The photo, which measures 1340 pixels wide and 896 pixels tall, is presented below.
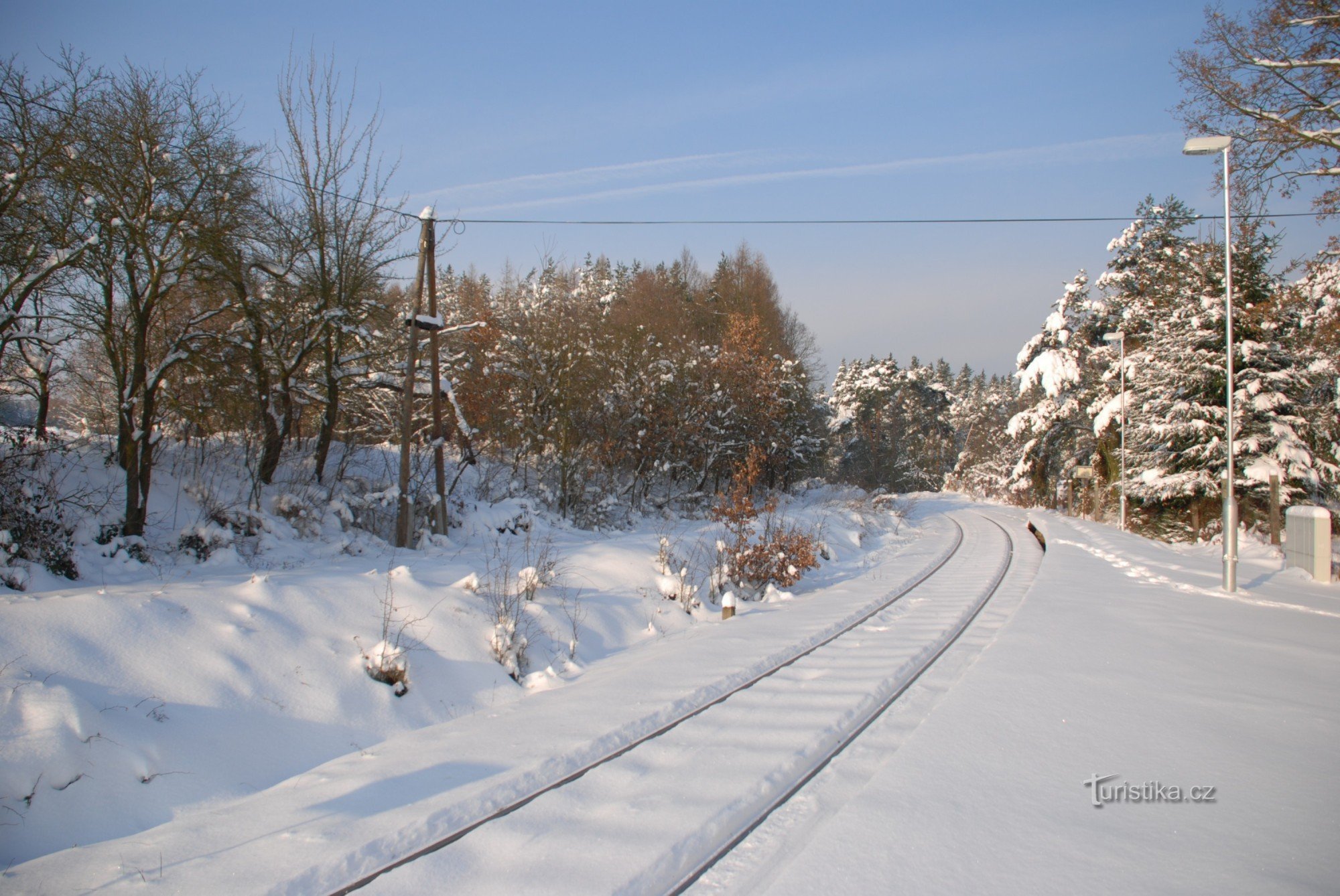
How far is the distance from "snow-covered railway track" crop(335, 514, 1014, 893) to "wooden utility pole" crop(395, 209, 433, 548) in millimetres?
7913

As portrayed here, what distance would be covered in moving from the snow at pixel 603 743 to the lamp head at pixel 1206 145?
7.64 m

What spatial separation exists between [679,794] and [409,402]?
1005cm

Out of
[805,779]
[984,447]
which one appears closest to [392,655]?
[805,779]

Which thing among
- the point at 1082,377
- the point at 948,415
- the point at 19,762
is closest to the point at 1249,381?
the point at 1082,377

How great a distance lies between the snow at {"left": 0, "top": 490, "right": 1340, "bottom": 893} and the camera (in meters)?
3.65

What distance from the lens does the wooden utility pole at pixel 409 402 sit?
12641 millimetres

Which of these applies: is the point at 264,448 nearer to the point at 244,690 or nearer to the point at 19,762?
the point at 244,690

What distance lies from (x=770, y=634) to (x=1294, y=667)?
5.39 meters

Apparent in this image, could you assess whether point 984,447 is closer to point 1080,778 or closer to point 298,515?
point 298,515

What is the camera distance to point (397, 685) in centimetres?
678

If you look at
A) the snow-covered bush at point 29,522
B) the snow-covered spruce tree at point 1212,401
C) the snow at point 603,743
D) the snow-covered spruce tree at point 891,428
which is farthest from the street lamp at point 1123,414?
the snow-covered bush at point 29,522

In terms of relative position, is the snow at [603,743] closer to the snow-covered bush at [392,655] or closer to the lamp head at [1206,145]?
the snow-covered bush at [392,655]

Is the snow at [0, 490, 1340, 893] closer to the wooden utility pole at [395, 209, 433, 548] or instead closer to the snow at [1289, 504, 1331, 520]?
the wooden utility pole at [395, 209, 433, 548]

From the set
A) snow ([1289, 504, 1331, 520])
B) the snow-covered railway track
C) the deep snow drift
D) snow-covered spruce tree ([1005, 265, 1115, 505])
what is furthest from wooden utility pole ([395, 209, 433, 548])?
snow-covered spruce tree ([1005, 265, 1115, 505])
